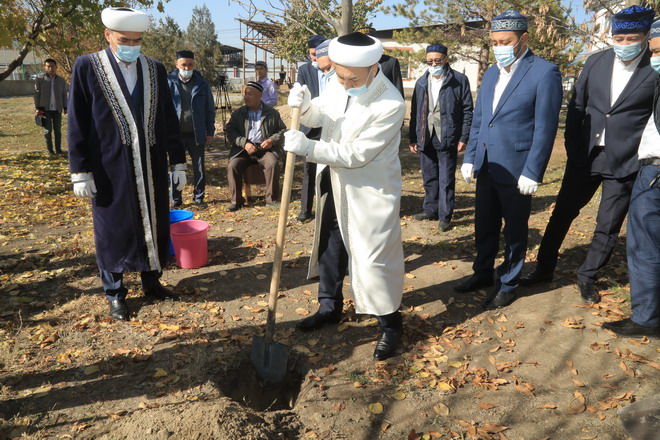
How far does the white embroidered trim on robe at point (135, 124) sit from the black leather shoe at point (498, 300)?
2.89 meters

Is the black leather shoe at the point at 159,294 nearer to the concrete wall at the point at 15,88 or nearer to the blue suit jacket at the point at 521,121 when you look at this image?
the blue suit jacket at the point at 521,121

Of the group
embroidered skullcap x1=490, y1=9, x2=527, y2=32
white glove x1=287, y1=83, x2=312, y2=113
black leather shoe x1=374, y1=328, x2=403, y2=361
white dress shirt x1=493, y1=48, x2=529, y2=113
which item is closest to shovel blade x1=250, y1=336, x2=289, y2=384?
black leather shoe x1=374, y1=328, x2=403, y2=361

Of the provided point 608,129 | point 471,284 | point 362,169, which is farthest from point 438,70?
point 362,169

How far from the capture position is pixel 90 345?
145 inches

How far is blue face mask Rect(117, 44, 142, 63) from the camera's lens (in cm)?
367

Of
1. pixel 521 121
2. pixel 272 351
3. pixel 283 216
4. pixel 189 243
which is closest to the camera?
pixel 283 216

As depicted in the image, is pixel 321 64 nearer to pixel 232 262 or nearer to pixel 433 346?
pixel 232 262

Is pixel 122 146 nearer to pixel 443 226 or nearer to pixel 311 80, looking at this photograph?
pixel 311 80

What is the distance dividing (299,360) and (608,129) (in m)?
3.04

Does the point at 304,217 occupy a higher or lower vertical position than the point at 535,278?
higher

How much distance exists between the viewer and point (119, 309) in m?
4.09

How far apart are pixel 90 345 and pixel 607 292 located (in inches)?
178

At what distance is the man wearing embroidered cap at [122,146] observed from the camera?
3658mm

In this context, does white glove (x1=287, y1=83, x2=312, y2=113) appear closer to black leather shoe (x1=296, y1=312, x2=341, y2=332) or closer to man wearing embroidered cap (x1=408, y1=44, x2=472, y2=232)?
black leather shoe (x1=296, y1=312, x2=341, y2=332)
